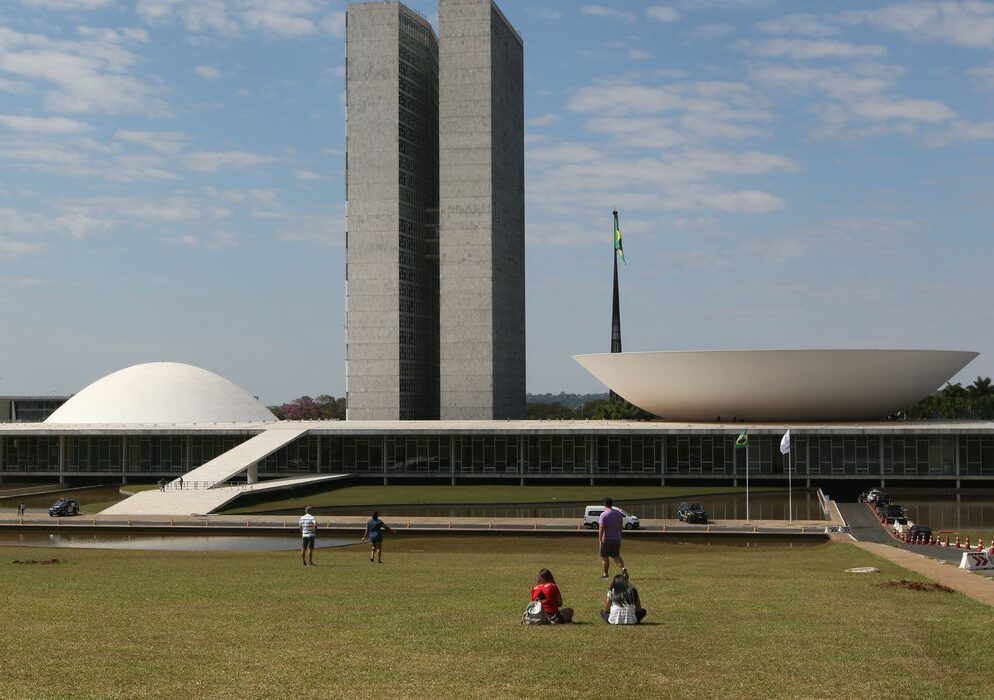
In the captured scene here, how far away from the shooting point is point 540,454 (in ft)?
269

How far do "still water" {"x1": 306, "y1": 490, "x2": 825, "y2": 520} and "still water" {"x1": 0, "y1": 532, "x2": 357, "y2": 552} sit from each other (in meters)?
10.6

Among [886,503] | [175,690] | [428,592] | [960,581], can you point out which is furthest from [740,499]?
[175,690]

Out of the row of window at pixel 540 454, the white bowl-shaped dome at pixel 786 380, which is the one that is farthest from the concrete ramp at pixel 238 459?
the white bowl-shaped dome at pixel 786 380

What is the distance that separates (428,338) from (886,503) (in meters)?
66.8

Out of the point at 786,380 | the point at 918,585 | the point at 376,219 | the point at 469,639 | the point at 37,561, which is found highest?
the point at 376,219

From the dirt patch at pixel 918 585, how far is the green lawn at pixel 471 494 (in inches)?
1620

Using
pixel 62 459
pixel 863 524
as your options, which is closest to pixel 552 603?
pixel 863 524

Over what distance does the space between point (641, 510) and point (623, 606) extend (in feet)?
141

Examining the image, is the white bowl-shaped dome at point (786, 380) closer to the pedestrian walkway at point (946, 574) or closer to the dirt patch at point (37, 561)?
the pedestrian walkway at point (946, 574)

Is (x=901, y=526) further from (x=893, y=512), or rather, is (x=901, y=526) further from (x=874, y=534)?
(x=893, y=512)

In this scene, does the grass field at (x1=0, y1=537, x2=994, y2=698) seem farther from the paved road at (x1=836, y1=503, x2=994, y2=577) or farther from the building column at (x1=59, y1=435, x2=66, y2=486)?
the building column at (x1=59, y1=435, x2=66, y2=486)

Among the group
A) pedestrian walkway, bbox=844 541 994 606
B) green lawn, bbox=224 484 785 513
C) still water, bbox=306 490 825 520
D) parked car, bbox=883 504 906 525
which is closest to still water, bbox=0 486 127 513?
green lawn, bbox=224 484 785 513

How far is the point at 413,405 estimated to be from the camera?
116 m

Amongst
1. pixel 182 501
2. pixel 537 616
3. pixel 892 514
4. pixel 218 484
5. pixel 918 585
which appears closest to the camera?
pixel 537 616
